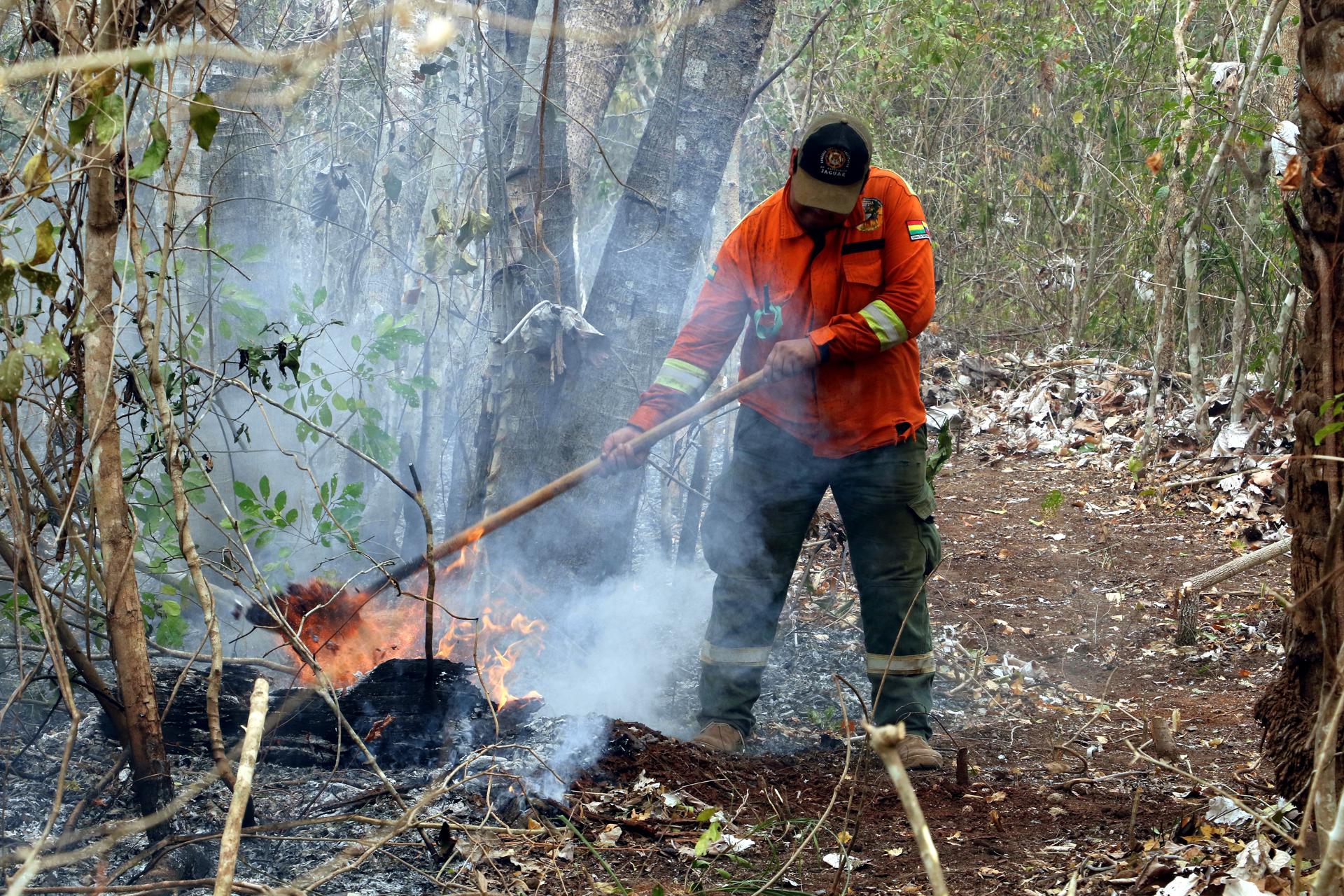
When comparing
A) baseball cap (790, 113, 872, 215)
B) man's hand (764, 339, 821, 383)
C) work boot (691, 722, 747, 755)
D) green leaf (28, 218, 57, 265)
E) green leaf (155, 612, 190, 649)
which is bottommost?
work boot (691, 722, 747, 755)

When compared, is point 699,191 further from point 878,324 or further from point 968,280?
point 968,280

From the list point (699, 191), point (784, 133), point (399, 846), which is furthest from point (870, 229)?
point (784, 133)

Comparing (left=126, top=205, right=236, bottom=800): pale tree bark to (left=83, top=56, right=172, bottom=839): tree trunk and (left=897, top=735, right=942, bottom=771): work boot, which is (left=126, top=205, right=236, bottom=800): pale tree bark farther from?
(left=897, top=735, right=942, bottom=771): work boot

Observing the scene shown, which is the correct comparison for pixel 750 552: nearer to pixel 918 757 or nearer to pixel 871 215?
pixel 918 757

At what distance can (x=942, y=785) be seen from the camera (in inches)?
150

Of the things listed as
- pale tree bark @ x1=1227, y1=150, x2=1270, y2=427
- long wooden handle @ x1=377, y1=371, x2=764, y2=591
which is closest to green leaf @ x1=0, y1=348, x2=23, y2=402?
long wooden handle @ x1=377, y1=371, x2=764, y2=591

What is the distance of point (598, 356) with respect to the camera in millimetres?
5070

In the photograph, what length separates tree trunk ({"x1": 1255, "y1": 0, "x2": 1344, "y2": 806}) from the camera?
2.59 meters

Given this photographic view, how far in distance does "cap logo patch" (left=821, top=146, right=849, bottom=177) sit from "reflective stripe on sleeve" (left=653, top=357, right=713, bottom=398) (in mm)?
917

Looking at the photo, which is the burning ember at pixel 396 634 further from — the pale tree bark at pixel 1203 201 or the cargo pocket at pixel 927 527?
the pale tree bark at pixel 1203 201

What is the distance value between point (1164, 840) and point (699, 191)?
133 inches

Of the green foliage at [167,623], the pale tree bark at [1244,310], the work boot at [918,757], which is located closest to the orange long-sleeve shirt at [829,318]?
the work boot at [918,757]

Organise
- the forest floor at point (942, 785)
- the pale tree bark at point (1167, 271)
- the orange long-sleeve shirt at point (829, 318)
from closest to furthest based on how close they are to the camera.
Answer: the forest floor at point (942, 785)
the orange long-sleeve shirt at point (829, 318)
the pale tree bark at point (1167, 271)

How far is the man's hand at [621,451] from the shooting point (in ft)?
13.5
